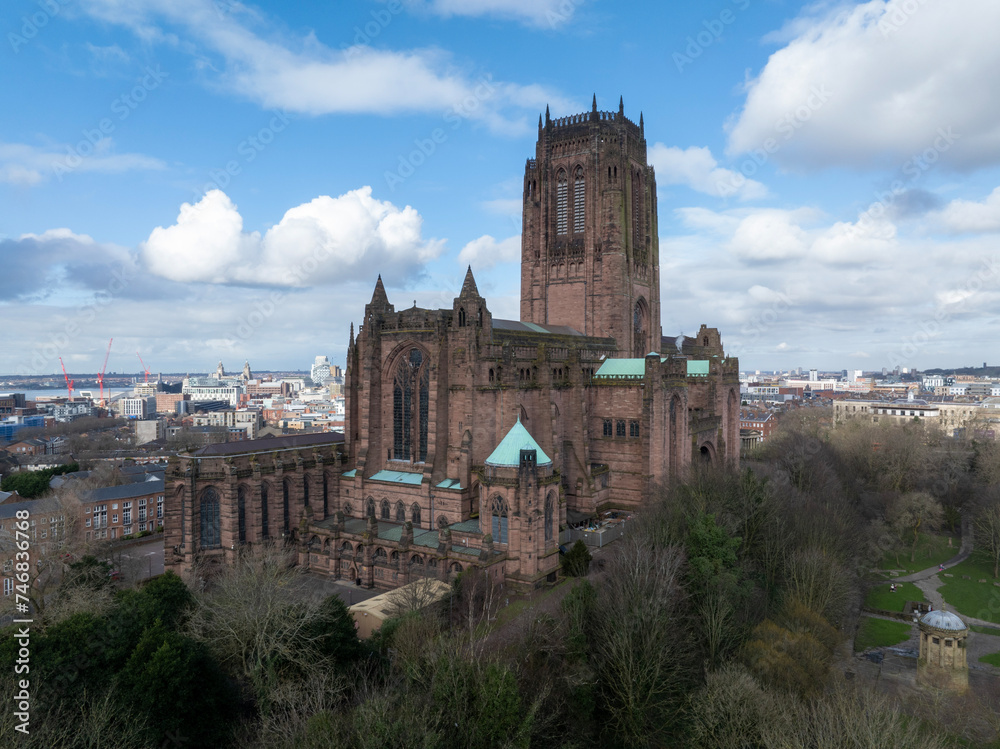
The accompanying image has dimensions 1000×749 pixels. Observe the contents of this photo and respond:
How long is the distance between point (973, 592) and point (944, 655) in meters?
22.1

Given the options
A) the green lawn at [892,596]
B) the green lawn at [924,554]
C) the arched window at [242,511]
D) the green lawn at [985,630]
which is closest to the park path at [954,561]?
the green lawn at [924,554]

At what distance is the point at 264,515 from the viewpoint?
4822 centimetres

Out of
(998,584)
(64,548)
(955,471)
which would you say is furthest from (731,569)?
(955,471)

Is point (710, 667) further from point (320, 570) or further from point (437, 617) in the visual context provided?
point (320, 570)

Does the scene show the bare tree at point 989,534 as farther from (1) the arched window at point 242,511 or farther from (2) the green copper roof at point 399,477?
(1) the arched window at point 242,511

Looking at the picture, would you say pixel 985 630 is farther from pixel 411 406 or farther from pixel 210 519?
pixel 210 519

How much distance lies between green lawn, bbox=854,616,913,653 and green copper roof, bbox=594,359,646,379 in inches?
992

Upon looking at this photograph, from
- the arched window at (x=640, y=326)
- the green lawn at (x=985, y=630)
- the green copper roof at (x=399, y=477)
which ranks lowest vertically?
the green lawn at (x=985, y=630)

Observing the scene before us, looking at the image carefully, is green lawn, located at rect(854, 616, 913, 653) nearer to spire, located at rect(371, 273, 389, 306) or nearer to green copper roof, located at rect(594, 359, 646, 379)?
green copper roof, located at rect(594, 359, 646, 379)

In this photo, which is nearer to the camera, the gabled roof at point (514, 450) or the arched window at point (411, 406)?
the gabled roof at point (514, 450)

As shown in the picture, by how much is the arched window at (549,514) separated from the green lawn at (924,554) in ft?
119

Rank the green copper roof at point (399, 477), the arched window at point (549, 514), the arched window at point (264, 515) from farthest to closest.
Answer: the green copper roof at point (399, 477) → the arched window at point (264, 515) → the arched window at point (549, 514)

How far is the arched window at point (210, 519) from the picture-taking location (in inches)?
1789

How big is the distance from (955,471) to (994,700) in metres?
52.1
